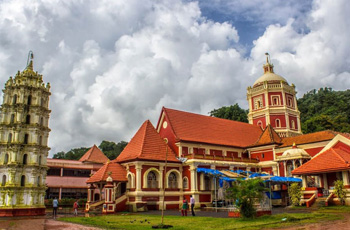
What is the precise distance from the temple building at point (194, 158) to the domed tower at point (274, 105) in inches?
6.2

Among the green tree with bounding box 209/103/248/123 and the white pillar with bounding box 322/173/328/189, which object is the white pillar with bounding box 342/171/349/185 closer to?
the white pillar with bounding box 322/173/328/189

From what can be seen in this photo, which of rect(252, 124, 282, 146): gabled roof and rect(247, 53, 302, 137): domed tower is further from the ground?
rect(247, 53, 302, 137): domed tower

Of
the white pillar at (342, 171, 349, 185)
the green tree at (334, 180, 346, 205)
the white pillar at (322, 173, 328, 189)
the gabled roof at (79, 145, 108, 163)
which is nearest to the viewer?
the green tree at (334, 180, 346, 205)

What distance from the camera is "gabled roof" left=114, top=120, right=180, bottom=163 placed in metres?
28.9

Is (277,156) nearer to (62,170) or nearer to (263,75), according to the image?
(263,75)

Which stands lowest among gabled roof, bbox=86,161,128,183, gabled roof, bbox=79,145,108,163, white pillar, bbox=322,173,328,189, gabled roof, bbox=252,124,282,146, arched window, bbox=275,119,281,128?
white pillar, bbox=322,173,328,189

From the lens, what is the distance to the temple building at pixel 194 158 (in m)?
27.2

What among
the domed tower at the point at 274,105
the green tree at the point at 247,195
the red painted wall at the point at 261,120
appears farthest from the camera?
the red painted wall at the point at 261,120

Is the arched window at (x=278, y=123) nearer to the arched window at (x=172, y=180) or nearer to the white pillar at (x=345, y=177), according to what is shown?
the arched window at (x=172, y=180)

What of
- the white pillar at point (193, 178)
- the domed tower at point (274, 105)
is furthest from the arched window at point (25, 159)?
the domed tower at point (274, 105)

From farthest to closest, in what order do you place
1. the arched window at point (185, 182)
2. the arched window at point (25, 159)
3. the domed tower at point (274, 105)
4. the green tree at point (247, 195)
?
the domed tower at point (274, 105) → the arched window at point (185, 182) → the arched window at point (25, 159) → the green tree at point (247, 195)

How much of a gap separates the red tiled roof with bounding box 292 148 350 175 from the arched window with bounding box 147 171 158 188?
1203 centimetres

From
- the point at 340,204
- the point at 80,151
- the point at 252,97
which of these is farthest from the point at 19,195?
the point at 80,151

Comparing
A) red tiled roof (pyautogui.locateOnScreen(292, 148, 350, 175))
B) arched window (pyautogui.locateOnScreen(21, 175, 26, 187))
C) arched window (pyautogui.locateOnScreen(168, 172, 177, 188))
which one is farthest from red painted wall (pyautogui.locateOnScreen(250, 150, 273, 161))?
arched window (pyautogui.locateOnScreen(21, 175, 26, 187))
